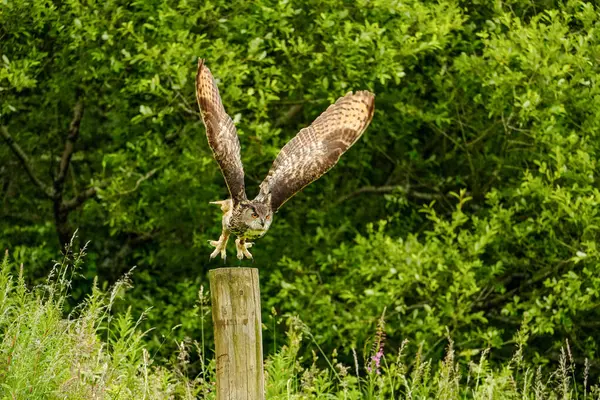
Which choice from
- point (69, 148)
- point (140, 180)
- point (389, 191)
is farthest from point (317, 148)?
point (69, 148)

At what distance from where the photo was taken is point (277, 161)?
6730 mm

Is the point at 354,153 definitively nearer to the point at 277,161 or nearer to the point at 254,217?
the point at 277,161

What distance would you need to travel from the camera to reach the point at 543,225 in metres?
10.4

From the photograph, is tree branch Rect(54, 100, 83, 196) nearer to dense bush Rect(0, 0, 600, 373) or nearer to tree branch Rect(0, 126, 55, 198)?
dense bush Rect(0, 0, 600, 373)

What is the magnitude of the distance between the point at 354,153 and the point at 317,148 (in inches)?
195

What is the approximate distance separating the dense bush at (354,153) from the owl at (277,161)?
314 cm

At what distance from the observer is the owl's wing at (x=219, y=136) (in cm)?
590

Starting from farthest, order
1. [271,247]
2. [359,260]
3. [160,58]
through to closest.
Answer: [271,247] → [359,260] → [160,58]

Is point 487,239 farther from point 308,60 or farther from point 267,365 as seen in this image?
point 267,365

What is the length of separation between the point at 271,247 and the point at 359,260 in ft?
3.62

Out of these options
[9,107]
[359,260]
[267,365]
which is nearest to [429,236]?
[359,260]

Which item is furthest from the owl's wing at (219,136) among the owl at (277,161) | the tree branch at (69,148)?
the tree branch at (69,148)

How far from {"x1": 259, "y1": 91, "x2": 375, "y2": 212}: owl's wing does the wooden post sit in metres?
1.45

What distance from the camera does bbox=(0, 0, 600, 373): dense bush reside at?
10.3 meters
